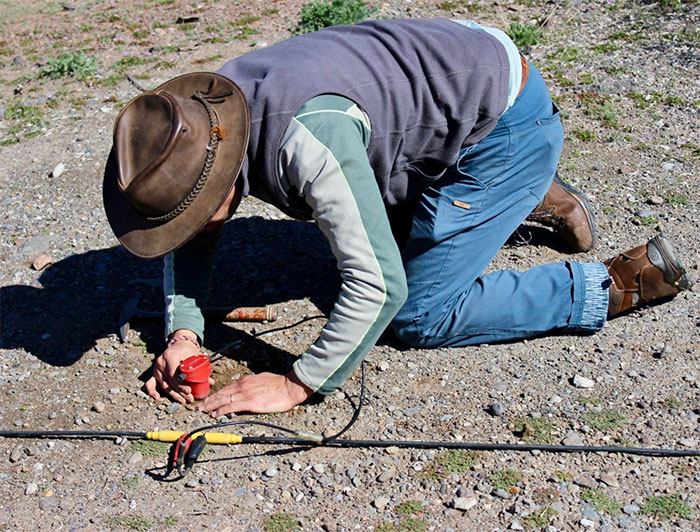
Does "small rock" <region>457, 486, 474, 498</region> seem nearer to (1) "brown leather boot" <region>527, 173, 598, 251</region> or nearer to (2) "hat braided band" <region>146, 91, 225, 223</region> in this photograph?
(2) "hat braided band" <region>146, 91, 225, 223</region>

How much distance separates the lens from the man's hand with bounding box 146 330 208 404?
10.2ft

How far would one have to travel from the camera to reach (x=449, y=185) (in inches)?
129

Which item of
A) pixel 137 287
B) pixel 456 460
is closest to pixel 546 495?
pixel 456 460

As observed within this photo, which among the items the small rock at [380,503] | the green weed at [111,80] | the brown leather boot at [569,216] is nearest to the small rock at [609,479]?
the small rock at [380,503]

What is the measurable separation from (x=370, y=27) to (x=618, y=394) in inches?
65.8

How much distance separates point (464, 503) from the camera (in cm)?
262

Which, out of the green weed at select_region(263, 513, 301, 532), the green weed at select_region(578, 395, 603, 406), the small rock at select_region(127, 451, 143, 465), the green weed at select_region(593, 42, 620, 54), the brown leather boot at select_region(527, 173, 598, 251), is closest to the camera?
the green weed at select_region(263, 513, 301, 532)

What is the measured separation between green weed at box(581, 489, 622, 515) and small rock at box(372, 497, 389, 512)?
64cm

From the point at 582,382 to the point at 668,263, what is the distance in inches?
26.3

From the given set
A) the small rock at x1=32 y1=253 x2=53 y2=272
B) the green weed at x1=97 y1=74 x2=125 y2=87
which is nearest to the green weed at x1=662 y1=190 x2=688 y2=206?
the small rock at x1=32 y1=253 x2=53 y2=272

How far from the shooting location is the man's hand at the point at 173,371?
10.2 ft

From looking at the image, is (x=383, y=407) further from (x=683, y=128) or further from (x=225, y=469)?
(x=683, y=128)

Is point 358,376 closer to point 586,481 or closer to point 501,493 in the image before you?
point 501,493

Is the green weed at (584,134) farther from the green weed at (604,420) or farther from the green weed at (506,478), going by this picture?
the green weed at (506,478)
